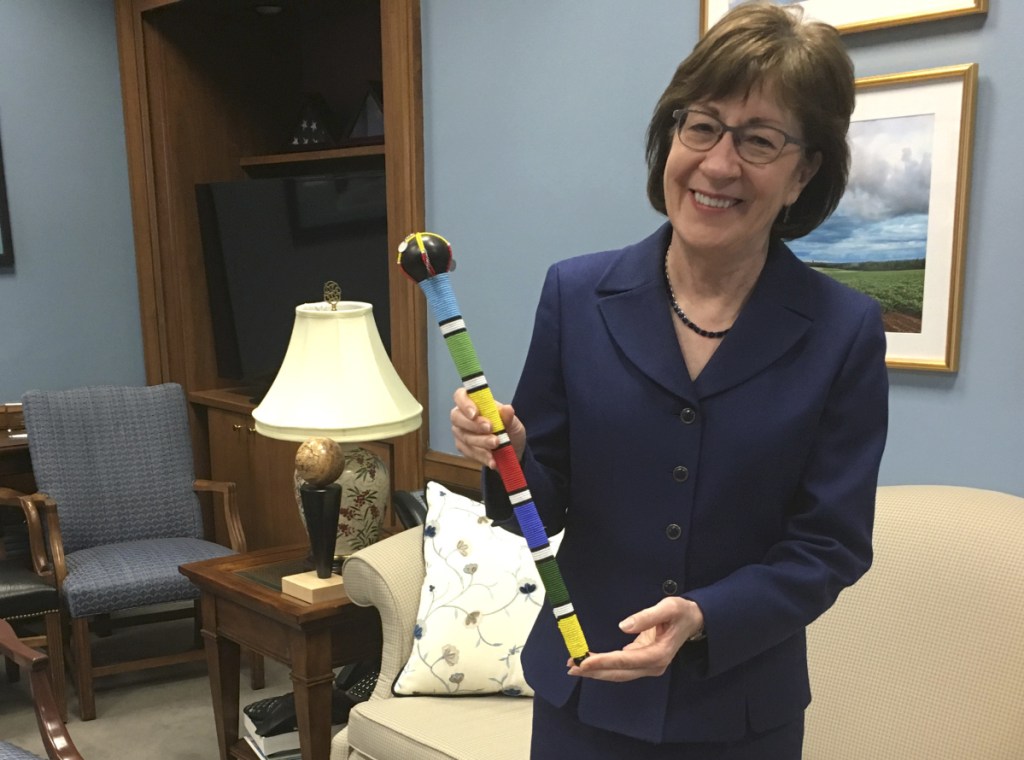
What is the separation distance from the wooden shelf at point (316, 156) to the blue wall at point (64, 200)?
52cm

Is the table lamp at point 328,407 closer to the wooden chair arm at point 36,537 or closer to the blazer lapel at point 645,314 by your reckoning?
the wooden chair arm at point 36,537

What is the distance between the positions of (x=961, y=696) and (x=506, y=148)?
66.6 inches

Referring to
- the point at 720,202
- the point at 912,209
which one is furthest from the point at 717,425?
the point at 912,209

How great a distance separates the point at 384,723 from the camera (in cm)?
193

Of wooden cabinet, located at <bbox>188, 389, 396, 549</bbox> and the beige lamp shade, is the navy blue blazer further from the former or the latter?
wooden cabinet, located at <bbox>188, 389, 396, 549</bbox>

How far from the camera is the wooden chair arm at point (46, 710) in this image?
1.75 meters

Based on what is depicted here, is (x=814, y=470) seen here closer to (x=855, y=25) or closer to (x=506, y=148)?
(x=855, y=25)

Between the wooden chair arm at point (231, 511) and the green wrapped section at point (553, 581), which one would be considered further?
the wooden chair arm at point (231, 511)

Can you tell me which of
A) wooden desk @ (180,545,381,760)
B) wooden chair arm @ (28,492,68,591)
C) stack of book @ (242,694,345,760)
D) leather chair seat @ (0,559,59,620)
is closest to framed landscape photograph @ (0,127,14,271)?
wooden chair arm @ (28,492,68,591)

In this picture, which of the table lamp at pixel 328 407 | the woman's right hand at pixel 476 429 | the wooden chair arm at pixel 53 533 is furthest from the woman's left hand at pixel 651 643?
the wooden chair arm at pixel 53 533

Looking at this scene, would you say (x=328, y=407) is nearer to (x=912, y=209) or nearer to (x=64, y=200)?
(x=912, y=209)

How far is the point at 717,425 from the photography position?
1.00 m

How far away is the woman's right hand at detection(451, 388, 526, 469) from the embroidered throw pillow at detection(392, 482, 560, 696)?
39.7 inches

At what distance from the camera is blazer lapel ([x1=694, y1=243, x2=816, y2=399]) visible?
1.01 metres
